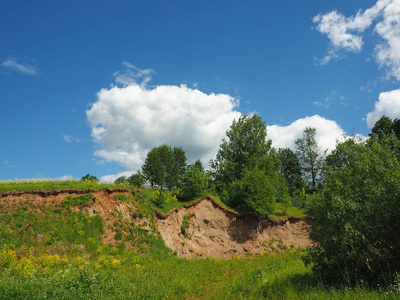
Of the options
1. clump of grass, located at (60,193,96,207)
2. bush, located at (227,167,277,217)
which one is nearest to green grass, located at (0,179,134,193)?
clump of grass, located at (60,193,96,207)

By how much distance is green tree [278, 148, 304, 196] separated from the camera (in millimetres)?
63188

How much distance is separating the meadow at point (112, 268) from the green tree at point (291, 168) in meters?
45.6

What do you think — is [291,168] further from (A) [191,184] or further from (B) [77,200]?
(B) [77,200]

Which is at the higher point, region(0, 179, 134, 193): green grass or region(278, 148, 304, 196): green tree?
region(278, 148, 304, 196): green tree

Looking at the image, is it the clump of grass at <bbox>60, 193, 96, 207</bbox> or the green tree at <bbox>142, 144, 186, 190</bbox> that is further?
the green tree at <bbox>142, 144, 186, 190</bbox>

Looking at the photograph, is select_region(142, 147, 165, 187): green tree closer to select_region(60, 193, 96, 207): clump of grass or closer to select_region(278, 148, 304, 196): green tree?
select_region(278, 148, 304, 196): green tree

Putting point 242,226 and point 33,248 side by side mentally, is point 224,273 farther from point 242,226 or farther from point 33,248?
point 242,226

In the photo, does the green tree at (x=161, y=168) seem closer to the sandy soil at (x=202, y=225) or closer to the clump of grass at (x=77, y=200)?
the sandy soil at (x=202, y=225)

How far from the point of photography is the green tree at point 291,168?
63188 mm

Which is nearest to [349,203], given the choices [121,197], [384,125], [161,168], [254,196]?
[121,197]

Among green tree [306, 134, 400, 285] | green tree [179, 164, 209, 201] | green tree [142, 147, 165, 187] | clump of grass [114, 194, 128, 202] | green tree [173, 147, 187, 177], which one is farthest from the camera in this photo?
green tree [173, 147, 187, 177]

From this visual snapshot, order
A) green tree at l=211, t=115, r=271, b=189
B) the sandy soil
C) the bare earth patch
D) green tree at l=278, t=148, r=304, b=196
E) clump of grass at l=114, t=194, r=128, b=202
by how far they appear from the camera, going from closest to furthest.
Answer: the sandy soil
clump of grass at l=114, t=194, r=128, b=202
the bare earth patch
green tree at l=211, t=115, r=271, b=189
green tree at l=278, t=148, r=304, b=196

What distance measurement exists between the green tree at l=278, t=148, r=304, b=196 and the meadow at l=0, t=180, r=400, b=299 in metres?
45.6

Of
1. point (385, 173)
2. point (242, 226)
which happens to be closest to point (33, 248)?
point (385, 173)
